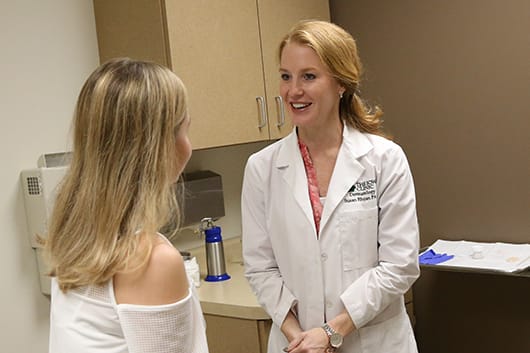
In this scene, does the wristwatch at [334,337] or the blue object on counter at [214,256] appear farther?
the blue object on counter at [214,256]

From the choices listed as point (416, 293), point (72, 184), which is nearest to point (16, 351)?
point (72, 184)

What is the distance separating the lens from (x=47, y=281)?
2.33 m

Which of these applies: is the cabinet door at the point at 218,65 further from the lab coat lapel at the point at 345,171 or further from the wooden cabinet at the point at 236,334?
the lab coat lapel at the point at 345,171

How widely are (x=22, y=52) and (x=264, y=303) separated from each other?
1297 millimetres

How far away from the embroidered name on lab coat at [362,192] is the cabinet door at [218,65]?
2.93ft

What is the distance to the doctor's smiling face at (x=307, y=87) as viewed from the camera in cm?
172

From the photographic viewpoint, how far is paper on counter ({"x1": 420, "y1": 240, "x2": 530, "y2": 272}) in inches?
93.5

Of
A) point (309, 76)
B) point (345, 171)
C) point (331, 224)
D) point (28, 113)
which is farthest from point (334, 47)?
point (28, 113)

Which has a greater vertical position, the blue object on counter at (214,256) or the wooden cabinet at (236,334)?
the blue object on counter at (214,256)

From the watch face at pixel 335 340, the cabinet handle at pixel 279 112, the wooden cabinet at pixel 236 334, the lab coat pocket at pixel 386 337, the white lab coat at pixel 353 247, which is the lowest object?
the wooden cabinet at pixel 236 334

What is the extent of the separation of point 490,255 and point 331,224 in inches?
43.7

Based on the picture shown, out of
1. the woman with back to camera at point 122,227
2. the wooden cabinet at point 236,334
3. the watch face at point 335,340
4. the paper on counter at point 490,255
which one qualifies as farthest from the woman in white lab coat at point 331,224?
the paper on counter at point 490,255

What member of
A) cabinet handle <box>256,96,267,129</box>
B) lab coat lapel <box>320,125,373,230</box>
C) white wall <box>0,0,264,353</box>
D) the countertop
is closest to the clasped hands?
lab coat lapel <box>320,125,373,230</box>

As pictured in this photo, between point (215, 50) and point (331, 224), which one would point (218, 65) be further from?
point (331, 224)
